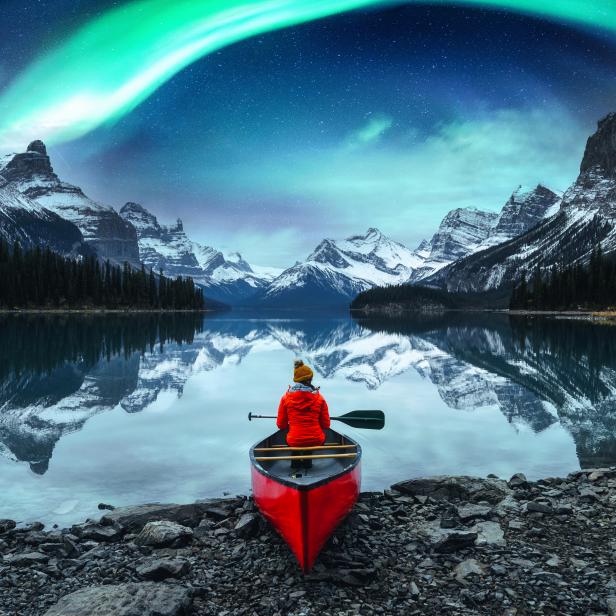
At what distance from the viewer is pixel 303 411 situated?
41.0 ft

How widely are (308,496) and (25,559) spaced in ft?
18.4

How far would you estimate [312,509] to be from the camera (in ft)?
31.4

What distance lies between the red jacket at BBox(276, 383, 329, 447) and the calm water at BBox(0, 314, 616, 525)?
3.97 metres

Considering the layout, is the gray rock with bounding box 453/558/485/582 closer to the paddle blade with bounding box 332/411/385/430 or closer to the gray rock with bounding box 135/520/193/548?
the gray rock with bounding box 135/520/193/548

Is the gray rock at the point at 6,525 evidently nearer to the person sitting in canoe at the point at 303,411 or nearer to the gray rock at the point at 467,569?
the person sitting in canoe at the point at 303,411

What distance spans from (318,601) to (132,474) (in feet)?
32.3

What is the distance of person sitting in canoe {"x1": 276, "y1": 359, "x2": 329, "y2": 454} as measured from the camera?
12242 millimetres

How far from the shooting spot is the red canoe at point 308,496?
31.3 feet

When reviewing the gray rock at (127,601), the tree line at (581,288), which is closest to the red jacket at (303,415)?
the gray rock at (127,601)

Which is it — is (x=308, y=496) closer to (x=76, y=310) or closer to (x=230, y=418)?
(x=230, y=418)

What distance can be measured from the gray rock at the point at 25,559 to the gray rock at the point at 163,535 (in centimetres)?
182

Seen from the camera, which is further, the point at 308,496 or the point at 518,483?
the point at 518,483

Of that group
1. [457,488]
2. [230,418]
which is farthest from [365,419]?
[230,418]

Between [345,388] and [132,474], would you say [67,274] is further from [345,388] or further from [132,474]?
[132,474]
